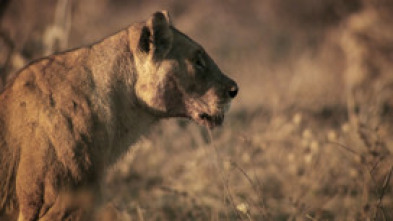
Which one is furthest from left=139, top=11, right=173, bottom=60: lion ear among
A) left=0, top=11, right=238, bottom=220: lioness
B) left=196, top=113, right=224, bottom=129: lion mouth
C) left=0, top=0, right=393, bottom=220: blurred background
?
left=0, top=0, right=393, bottom=220: blurred background

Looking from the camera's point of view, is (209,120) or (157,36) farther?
(209,120)

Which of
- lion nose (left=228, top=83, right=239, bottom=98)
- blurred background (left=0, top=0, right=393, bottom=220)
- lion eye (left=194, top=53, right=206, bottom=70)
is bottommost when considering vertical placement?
blurred background (left=0, top=0, right=393, bottom=220)

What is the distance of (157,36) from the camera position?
4184 mm

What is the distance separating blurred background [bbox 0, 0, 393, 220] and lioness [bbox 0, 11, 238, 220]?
374 mm

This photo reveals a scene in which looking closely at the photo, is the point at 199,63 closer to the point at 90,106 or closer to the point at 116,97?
the point at 116,97

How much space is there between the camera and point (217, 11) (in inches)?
678

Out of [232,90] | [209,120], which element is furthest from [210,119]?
[232,90]

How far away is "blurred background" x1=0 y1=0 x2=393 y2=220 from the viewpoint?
5.58m

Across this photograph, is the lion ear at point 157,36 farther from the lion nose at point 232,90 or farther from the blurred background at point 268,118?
the blurred background at point 268,118

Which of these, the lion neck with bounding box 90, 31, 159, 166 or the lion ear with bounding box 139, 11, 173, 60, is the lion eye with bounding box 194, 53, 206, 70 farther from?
the lion neck with bounding box 90, 31, 159, 166

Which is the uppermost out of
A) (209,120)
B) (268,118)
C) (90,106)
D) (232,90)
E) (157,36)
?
(157,36)

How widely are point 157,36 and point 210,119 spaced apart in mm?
823

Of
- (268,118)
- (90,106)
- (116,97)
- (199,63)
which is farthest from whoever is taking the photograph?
(268,118)

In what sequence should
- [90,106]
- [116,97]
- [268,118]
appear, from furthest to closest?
1. [268,118]
2. [116,97]
3. [90,106]
